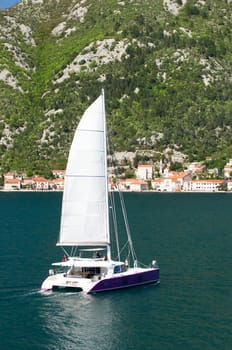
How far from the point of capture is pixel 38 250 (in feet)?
270

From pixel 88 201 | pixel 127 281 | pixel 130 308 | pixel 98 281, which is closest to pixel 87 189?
pixel 88 201

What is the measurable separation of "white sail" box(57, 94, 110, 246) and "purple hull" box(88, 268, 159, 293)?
10.8 ft

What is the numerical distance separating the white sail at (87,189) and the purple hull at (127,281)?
3283 millimetres

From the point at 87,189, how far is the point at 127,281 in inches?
328

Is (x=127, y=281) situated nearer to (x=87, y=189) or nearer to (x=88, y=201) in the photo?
(x=88, y=201)

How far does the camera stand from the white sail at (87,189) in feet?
178

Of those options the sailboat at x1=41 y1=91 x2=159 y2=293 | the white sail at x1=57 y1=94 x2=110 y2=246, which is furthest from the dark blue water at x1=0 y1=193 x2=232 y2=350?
the white sail at x1=57 y1=94 x2=110 y2=246

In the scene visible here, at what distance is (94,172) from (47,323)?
45.7 ft

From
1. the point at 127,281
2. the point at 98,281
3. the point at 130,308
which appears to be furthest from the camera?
the point at 127,281

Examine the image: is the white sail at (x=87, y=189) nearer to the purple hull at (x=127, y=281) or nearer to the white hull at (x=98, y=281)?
the white hull at (x=98, y=281)

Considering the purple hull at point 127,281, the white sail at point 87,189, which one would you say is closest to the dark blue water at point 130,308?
the purple hull at point 127,281

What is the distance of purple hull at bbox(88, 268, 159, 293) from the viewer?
172 ft

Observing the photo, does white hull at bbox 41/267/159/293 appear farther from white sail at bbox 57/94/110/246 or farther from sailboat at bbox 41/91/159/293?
white sail at bbox 57/94/110/246

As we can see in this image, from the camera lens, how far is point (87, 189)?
54.4 metres
